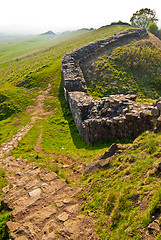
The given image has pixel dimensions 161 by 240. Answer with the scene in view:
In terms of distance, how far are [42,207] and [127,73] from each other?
32.8 meters

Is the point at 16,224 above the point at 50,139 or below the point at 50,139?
above

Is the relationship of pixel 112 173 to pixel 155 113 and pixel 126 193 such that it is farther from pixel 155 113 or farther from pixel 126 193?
pixel 155 113

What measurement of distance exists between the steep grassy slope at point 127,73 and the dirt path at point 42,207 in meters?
22.0

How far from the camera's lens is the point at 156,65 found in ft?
125

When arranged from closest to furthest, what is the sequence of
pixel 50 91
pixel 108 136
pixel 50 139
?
1. pixel 108 136
2. pixel 50 139
3. pixel 50 91

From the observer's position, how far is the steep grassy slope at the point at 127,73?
32.3 metres

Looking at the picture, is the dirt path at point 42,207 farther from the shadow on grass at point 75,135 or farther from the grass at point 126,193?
the shadow on grass at point 75,135

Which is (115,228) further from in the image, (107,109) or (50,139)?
(50,139)

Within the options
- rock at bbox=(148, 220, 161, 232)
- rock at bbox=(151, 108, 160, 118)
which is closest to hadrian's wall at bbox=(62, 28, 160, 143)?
rock at bbox=(151, 108, 160, 118)

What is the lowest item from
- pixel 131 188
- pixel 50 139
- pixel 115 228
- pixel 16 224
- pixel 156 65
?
pixel 50 139

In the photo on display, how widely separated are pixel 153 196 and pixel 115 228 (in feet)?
7.01

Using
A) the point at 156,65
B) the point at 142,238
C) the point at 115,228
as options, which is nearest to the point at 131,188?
the point at 115,228

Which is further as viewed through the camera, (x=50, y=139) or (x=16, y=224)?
(x=50, y=139)

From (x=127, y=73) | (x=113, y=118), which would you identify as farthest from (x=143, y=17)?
(x=113, y=118)
